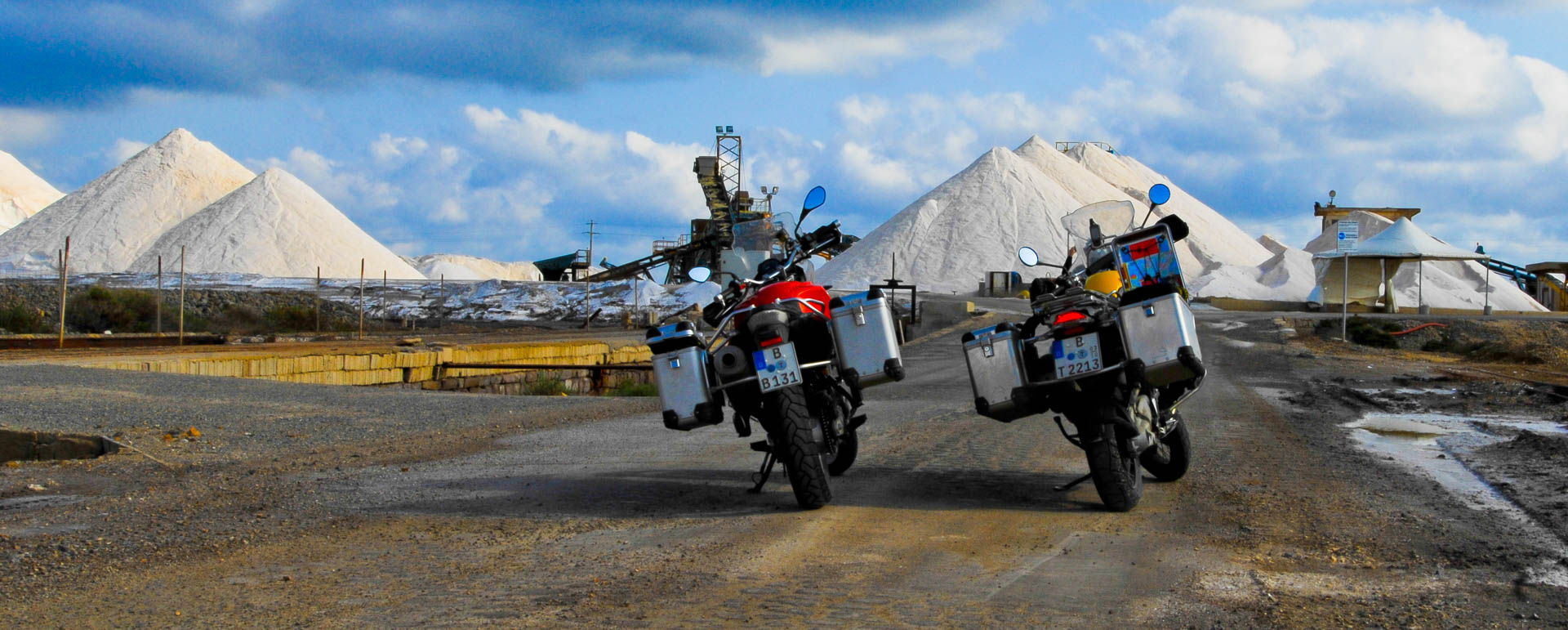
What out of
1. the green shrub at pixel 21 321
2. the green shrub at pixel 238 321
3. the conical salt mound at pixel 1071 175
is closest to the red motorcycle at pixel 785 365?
the green shrub at pixel 21 321

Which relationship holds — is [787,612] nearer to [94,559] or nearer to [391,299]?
[94,559]

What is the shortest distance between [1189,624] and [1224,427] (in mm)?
7230

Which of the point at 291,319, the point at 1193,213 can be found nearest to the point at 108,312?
the point at 291,319

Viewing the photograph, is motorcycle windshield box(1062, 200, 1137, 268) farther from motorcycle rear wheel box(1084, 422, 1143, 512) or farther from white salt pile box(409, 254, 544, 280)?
white salt pile box(409, 254, 544, 280)

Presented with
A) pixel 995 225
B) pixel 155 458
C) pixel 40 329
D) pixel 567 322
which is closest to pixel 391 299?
pixel 567 322

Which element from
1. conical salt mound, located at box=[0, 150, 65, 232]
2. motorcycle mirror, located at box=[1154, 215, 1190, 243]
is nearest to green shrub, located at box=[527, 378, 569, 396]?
motorcycle mirror, located at box=[1154, 215, 1190, 243]

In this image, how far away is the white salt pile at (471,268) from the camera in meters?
107

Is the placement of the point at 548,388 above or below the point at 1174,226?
below

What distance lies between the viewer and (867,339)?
22.2 ft

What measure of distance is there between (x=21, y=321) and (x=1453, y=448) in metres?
35.8

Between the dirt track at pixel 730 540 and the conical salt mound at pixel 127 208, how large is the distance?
192 ft

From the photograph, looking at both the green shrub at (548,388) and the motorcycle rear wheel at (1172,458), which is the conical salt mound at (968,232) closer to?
the green shrub at (548,388)

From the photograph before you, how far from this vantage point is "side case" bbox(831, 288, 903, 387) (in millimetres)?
6730

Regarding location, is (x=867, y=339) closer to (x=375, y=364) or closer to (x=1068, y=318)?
(x=1068, y=318)
